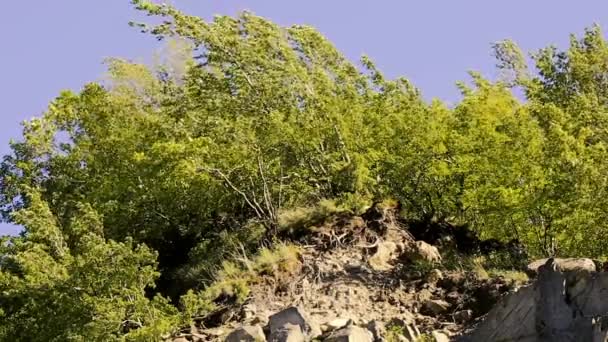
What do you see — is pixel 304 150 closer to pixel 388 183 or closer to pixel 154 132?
pixel 388 183

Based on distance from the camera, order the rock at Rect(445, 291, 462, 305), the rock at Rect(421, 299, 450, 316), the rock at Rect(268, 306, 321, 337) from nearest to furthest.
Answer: the rock at Rect(268, 306, 321, 337) → the rock at Rect(421, 299, 450, 316) → the rock at Rect(445, 291, 462, 305)

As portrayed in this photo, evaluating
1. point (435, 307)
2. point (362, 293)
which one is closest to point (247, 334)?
point (362, 293)

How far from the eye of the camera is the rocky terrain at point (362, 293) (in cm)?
2294

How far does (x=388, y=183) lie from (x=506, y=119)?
128 inches

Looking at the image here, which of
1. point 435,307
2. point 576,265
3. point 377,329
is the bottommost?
point 377,329

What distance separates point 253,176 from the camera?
29531 mm

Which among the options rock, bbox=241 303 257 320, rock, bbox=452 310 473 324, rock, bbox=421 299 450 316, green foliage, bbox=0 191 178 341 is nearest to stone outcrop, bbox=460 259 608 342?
rock, bbox=452 310 473 324

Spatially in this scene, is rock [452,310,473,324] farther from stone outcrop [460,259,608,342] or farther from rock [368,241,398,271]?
rock [368,241,398,271]

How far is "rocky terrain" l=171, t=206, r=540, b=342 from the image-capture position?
22.9 metres

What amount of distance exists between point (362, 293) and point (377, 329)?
2.49 metres

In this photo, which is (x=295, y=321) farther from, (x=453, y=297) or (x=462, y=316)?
(x=453, y=297)

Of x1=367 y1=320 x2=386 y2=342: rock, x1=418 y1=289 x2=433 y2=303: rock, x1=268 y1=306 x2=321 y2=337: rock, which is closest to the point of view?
x1=367 y1=320 x2=386 y2=342: rock

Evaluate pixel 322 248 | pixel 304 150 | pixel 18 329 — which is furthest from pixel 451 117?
pixel 18 329

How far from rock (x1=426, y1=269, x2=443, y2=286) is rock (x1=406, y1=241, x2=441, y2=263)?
2.66 feet
